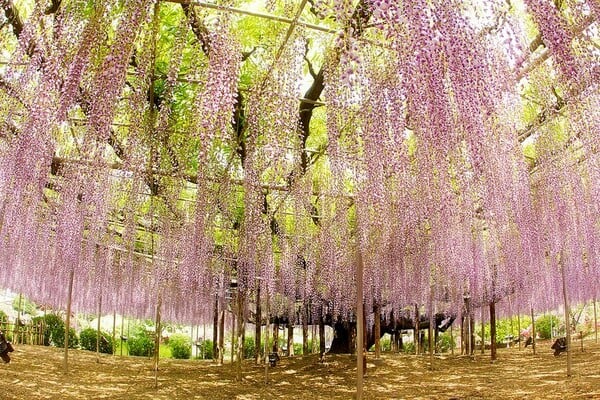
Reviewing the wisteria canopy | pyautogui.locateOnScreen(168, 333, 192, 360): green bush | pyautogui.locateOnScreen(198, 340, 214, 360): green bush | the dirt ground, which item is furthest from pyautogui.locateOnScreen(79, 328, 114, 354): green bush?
the wisteria canopy

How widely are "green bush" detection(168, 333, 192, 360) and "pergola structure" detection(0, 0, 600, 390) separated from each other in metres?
12.9

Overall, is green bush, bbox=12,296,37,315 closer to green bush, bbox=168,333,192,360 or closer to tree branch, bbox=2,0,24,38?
green bush, bbox=168,333,192,360

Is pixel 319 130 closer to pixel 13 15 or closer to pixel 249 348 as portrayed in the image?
pixel 13 15

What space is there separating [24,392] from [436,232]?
6315 millimetres

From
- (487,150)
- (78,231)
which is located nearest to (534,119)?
(487,150)

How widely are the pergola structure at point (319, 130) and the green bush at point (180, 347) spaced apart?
42.4ft

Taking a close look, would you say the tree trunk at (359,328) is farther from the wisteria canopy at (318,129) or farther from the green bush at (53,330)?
the green bush at (53,330)

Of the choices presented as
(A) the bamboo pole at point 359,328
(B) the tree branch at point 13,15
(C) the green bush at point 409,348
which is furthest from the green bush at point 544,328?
(B) the tree branch at point 13,15

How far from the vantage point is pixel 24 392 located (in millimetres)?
7746

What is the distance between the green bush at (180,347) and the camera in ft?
83.9

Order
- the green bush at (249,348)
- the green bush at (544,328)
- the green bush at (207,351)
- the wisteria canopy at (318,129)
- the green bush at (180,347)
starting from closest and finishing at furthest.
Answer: the wisteria canopy at (318,129) → the green bush at (207,351) → the green bush at (180,347) → the green bush at (249,348) → the green bush at (544,328)

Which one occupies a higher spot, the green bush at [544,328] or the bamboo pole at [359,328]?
the bamboo pole at [359,328]

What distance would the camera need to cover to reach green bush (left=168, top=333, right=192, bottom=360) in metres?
25.6

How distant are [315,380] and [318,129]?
5263mm
